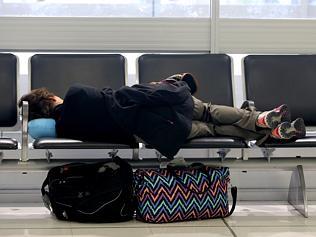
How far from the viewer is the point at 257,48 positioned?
3.90 m

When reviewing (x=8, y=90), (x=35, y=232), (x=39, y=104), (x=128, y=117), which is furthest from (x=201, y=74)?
(x=35, y=232)

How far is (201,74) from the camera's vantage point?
3.63 meters

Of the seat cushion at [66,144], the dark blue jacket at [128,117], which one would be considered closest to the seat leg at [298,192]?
the dark blue jacket at [128,117]

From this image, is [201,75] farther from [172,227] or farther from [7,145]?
[7,145]

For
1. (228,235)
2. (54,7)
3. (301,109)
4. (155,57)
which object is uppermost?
(54,7)

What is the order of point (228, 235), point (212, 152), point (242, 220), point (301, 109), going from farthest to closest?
point (212, 152), point (301, 109), point (242, 220), point (228, 235)

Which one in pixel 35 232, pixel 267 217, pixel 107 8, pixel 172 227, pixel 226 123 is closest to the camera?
pixel 35 232

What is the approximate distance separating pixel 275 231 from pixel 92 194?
0.94 meters

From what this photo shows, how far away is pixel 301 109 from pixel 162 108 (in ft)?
3.24

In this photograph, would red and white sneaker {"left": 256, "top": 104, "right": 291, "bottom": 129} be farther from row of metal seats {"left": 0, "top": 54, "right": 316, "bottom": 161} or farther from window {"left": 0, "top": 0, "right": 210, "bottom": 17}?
window {"left": 0, "top": 0, "right": 210, "bottom": 17}

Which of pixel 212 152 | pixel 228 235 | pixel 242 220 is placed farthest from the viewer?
pixel 212 152

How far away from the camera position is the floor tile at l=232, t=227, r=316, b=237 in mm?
2887

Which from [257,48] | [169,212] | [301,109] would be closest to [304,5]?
[257,48]

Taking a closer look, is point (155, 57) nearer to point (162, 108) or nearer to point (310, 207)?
point (162, 108)
